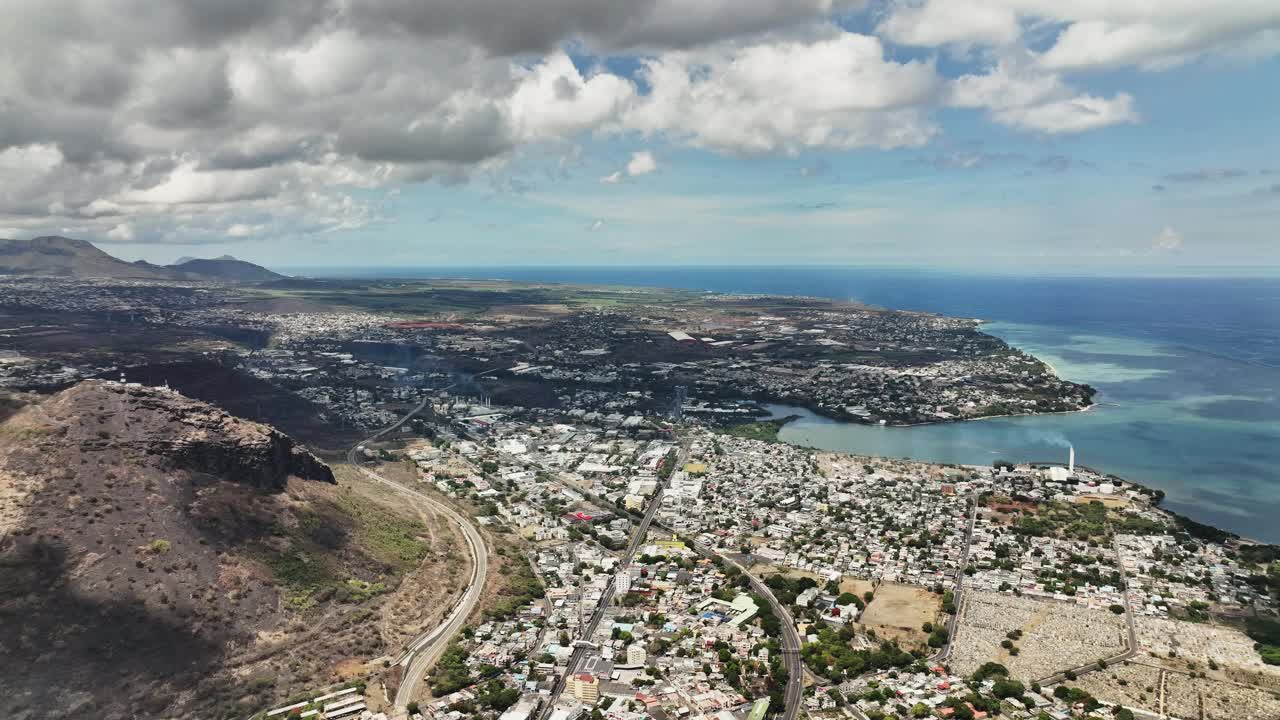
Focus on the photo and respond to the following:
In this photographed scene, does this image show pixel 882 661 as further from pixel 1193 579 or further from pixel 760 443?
pixel 760 443

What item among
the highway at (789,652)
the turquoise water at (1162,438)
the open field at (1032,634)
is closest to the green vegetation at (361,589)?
the highway at (789,652)

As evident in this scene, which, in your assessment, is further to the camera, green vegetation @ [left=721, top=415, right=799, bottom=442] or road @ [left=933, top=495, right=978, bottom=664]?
green vegetation @ [left=721, top=415, right=799, bottom=442]

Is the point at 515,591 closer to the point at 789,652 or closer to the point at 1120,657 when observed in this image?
the point at 789,652

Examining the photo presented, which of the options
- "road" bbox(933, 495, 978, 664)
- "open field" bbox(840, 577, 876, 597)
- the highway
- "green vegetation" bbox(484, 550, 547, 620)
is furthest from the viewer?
"open field" bbox(840, 577, 876, 597)

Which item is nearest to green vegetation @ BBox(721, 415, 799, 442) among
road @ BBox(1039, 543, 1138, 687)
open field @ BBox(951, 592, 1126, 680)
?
open field @ BBox(951, 592, 1126, 680)

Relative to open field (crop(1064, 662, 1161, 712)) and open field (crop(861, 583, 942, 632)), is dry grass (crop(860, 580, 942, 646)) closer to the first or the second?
open field (crop(861, 583, 942, 632))

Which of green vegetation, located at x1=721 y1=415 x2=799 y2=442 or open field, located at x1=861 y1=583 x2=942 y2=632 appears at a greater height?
green vegetation, located at x1=721 y1=415 x2=799 y2=442
